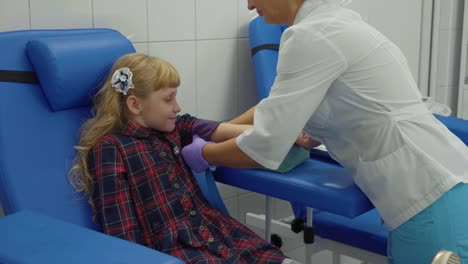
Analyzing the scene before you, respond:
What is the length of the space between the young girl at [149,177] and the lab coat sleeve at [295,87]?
0.32 meters

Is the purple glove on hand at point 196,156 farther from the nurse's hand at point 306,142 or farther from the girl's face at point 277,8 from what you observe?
the girl's face at point 277,8

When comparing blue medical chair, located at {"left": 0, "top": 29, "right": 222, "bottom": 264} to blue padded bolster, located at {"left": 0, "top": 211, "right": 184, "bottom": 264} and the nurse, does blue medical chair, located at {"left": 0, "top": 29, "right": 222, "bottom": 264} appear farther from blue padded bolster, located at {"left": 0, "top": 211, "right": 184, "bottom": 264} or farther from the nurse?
the nurse

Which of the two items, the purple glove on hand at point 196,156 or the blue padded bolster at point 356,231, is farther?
the blue padded bolster at point 356,231

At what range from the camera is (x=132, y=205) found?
169 cm

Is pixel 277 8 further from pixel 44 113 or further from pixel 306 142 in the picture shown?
pixel 44 113

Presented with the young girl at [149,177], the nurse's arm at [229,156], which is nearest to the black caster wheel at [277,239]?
the young girl at [149,177]

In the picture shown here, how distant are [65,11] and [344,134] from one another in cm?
92

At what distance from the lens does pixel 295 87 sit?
1.50 meters

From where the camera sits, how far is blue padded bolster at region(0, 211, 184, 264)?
1.13 meters

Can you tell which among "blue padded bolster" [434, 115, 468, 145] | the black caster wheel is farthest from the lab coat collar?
the black caster wheel

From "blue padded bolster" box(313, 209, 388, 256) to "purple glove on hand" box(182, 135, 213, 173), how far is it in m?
0.46

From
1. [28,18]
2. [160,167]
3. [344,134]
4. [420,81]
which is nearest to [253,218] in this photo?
[160,167]

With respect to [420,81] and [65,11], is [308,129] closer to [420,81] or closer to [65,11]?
[65,11]

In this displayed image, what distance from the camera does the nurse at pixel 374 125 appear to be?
58.3 inches
